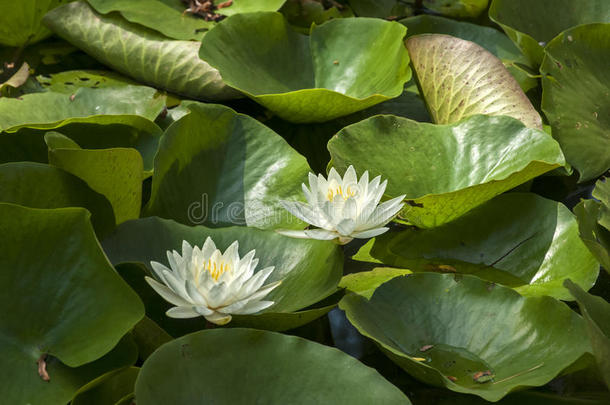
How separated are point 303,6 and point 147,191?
0.88m

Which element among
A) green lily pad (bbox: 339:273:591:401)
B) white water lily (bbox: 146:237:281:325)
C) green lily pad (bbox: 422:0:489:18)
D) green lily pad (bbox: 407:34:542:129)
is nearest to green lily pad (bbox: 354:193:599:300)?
green lily pad (bbox: 339:273:591:401)

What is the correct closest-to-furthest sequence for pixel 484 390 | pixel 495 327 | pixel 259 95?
pixel 484 390 → pixel 495 327 → pixel 259 95

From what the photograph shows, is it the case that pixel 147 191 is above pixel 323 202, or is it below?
below

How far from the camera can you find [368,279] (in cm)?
134

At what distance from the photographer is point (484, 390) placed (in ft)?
3.42

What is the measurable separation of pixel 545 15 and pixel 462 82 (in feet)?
1.55

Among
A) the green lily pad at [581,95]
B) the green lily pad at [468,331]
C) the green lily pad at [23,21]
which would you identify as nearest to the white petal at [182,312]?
the green lily pad at [468,331]

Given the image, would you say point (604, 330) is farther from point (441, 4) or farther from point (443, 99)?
point (441, 4)

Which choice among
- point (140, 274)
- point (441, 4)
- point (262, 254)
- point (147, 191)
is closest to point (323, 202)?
point (262, 254)

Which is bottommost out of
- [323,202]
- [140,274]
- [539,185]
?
[539,185]

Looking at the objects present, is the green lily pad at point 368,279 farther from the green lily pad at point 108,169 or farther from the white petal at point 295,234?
the green lily pad at point 108,169

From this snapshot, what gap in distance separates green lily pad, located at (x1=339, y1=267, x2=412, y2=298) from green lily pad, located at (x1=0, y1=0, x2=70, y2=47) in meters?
1.14

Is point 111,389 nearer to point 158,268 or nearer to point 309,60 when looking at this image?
point 158,268

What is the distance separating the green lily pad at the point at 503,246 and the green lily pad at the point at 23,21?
1.11m
